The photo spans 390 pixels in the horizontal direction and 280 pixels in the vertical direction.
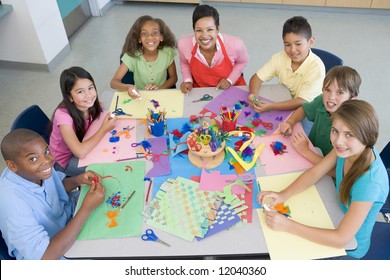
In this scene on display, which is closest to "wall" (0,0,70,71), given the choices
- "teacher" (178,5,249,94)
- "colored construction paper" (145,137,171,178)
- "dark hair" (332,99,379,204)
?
"teacher" (178,5,249,94)

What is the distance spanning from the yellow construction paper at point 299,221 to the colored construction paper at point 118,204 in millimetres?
516

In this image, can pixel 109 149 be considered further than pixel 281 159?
Yes

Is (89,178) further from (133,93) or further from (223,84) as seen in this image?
(223,84)

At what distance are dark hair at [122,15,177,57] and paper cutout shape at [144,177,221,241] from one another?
122cm

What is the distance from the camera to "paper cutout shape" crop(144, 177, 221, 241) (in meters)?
1.33

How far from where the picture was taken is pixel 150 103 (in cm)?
205

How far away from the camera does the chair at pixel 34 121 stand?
5.97ft

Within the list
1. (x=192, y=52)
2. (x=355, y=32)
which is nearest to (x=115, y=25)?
(x=192, y=52)

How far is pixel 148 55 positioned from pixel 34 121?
92 centimetres

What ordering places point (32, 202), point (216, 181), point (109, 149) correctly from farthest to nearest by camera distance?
1. point (109, 149)
2. point (216, 181)
3. point (32, 202)

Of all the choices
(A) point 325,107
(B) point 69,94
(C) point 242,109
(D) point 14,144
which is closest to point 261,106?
(C) point 242,109

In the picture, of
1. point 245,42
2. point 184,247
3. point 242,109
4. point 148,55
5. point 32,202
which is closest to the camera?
point 184,247

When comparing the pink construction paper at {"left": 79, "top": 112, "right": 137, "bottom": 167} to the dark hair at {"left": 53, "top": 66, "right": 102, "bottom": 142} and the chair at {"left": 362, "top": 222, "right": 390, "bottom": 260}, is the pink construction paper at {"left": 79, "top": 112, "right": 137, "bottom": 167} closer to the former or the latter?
the dark hair at {"left": 53, "top": 66, "right": 102, "bottom": 142}

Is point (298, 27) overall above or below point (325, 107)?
above
